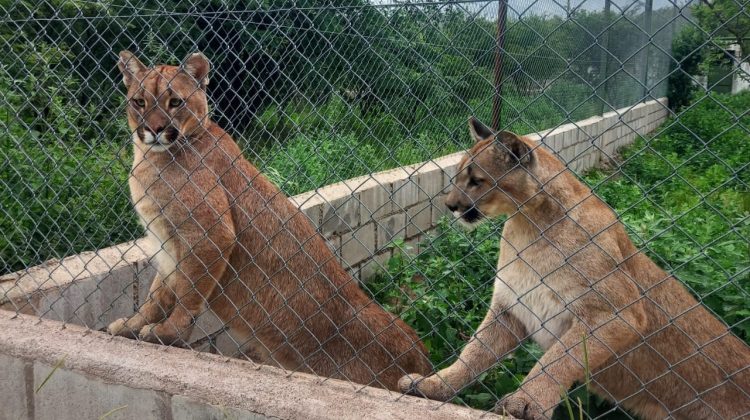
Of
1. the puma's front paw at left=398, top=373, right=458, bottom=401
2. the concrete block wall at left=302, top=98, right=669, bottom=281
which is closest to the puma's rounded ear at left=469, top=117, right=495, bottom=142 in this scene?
the concrete block wall at left=302, top=98, right=669, bottom=281

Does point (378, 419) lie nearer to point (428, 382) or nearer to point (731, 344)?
point (428, 382)

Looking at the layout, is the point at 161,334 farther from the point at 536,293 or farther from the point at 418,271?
the point at 536,293

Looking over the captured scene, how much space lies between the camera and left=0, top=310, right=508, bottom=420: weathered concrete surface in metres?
3.04

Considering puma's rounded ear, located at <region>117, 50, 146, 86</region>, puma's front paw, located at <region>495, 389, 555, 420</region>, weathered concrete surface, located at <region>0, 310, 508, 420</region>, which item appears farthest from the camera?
puma's rounded ear, located at <region>117, 50, 146, 86</region>

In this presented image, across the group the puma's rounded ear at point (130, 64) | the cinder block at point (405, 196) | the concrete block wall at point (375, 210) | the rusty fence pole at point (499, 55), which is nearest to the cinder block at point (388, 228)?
the concrete block wall at point (375, 210)

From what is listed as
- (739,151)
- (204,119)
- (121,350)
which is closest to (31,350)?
(121,350)

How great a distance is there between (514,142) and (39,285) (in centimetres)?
301

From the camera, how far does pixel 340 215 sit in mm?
5949

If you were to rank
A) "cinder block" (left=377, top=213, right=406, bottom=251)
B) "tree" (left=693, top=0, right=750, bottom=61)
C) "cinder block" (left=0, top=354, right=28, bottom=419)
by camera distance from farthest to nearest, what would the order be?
"cinder block" (left=377, top=213, right=406, bottom=251) → "cinder block" (left=0, top=354, right=28, bottom=419) → "tree" (left=693, top=0, right=750, bottom=61)

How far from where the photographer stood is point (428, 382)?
3.55 m

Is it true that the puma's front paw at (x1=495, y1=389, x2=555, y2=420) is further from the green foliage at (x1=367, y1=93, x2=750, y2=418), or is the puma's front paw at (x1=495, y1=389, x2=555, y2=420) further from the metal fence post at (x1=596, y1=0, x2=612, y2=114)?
the metal fence post at (x1=596, y1=0, x2=612, y2=114)

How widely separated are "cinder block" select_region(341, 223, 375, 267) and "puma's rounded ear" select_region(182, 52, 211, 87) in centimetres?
210

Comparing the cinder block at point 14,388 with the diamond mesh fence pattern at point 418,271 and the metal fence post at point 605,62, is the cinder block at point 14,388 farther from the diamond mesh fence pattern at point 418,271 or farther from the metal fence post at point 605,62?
the metal fence post at point 605,62

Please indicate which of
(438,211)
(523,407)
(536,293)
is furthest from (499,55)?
(523,407)
